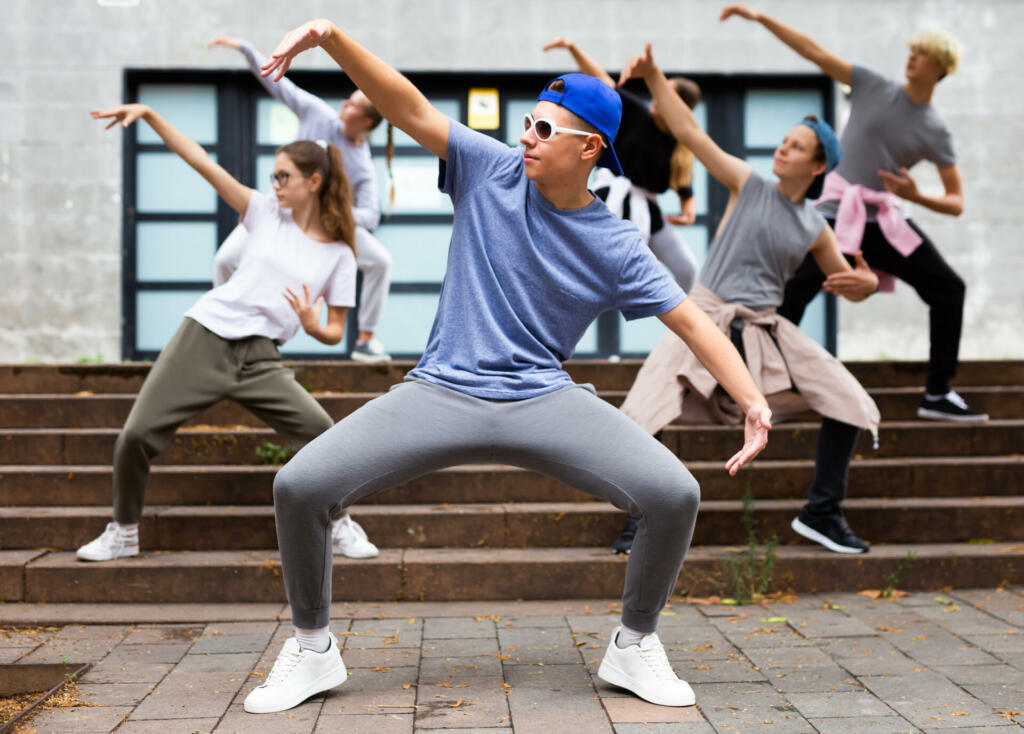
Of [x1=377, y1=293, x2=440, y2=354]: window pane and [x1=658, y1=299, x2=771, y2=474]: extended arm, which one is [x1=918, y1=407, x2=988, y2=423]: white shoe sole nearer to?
[x1=658, y1=299, x2=771, y2=474]: extended arm

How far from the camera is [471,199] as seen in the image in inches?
140

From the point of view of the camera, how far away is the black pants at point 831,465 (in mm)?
5355

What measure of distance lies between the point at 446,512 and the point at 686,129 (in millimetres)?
2238

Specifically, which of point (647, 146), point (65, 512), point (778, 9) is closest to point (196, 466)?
point (65, 512)

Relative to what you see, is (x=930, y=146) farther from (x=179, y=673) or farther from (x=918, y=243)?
(x=179, y=673)

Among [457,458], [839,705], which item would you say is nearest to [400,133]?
[457,458]

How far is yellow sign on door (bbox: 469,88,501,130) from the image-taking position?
34.0 ft

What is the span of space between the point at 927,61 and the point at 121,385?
5.13 m

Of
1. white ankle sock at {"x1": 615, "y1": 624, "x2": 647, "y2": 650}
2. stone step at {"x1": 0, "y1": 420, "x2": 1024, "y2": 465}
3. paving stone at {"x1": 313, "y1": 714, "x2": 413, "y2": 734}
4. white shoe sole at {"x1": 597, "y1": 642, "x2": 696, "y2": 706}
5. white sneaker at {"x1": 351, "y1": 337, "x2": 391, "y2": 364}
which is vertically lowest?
paving stone at {"x1": 313, "y1": 714, "x2": 413, "y2": 734}

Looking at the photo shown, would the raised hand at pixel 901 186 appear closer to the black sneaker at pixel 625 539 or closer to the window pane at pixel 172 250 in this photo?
the black sneaker at pixel 625 539

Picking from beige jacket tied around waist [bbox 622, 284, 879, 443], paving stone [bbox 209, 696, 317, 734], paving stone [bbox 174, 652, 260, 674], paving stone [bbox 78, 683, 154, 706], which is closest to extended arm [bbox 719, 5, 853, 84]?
beige jacket tied around waist [bbox 622, 284, 879, 443]

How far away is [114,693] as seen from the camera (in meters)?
3.71

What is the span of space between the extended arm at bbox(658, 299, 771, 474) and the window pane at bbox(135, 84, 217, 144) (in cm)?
769

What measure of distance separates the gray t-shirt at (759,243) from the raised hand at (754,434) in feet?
6.36
